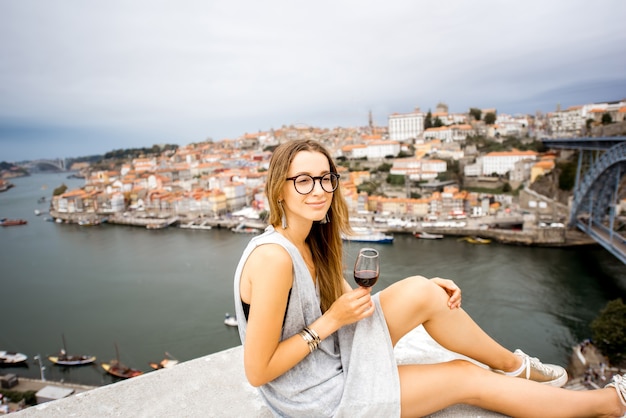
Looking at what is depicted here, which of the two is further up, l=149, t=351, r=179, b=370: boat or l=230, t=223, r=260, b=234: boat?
l=149, t=351, r=179, b=370: boat

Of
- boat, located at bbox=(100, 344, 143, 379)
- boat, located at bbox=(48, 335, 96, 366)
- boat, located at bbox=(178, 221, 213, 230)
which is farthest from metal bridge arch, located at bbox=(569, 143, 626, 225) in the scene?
boat, located at bbox=(178, 221, 213, 230)

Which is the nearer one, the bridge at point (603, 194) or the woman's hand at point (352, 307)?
the woman's hand at point (352, 307)

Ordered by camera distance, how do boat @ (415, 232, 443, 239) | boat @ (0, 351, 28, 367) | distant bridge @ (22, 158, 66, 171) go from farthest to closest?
distant bridge @ (22, 158, 66, 171) < boat @ (415, 232, 443, 239) < boat @ (0, 351, 28, 367)

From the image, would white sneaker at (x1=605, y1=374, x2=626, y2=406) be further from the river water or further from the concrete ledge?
the river water

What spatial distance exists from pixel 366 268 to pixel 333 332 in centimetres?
10

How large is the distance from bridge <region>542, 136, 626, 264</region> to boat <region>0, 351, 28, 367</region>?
7609mm

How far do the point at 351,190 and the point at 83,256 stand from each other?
22.9 feet

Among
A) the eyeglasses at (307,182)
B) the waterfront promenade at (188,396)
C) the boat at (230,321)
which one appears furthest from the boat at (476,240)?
the eyeglasses at (307,182)

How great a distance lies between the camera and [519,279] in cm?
623

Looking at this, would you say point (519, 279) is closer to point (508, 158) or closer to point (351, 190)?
point (351, 190)

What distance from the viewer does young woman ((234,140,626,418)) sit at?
45 centimetres

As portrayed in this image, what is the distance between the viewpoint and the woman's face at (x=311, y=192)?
1.57 feet

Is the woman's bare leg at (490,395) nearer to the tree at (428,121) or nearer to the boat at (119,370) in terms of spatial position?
the boat at (119,370)

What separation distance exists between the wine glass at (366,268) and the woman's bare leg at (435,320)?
0.08 meters
